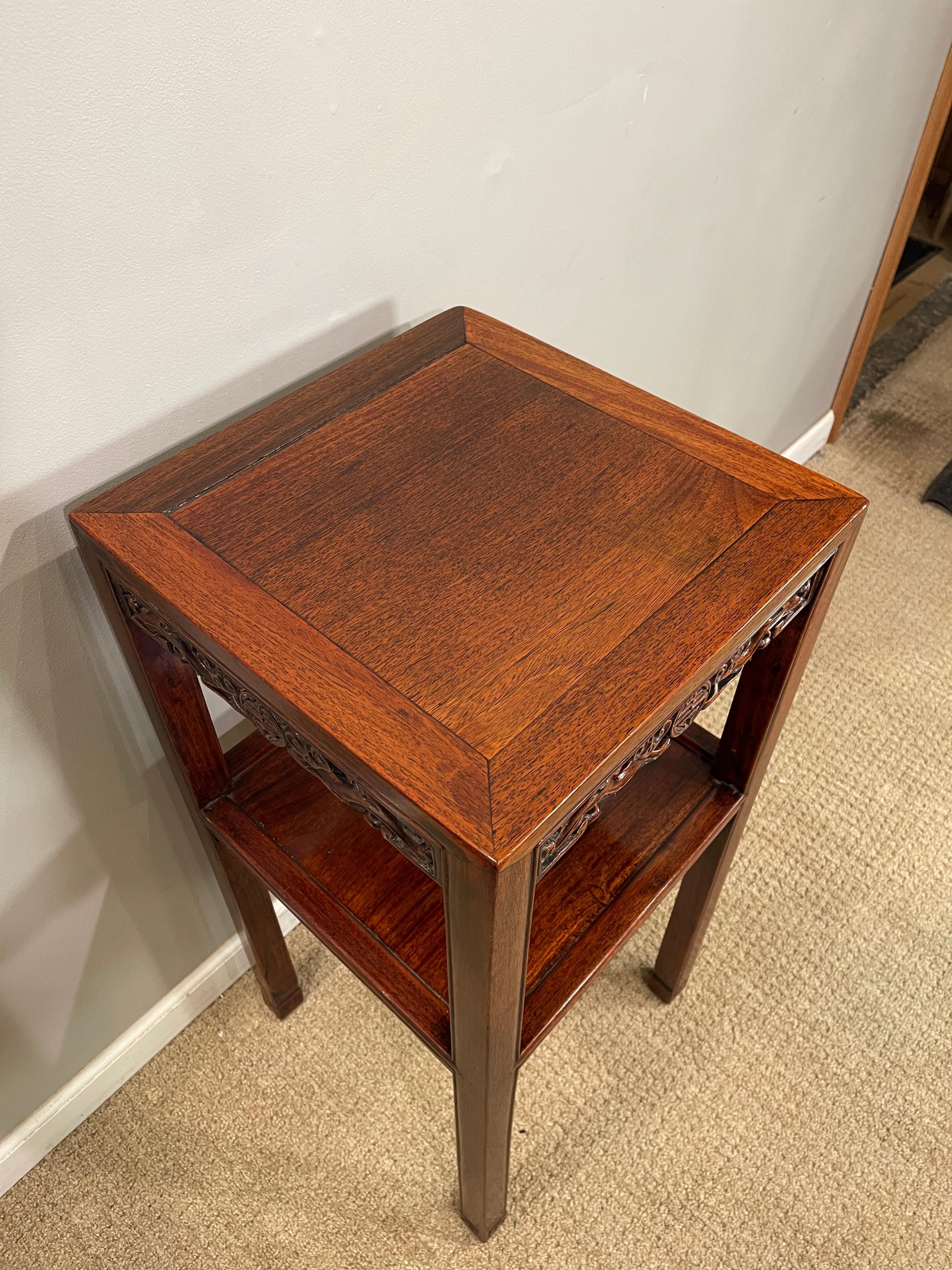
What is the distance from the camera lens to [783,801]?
4.37 ft

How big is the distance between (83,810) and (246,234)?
1.63ft

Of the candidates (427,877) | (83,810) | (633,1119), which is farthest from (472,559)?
(633,1119)

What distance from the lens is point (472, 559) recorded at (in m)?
0.61

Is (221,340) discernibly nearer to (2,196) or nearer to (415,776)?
(2,196)

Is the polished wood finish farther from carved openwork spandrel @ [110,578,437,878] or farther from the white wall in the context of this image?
carved openwork spandrel @ [110,578,437,878]

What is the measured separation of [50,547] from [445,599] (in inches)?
11.5

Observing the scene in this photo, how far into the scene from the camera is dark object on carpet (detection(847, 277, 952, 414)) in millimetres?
2010

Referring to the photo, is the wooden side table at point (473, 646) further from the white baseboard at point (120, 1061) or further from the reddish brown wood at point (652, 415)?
the white baseboard at point (120, 1061)

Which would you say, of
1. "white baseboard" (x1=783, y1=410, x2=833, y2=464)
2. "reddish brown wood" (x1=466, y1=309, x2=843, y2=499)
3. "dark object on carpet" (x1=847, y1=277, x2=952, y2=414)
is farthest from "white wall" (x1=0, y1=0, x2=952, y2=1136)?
"dark object on carpet" (x1=847, y1=277, x2=952, y2=414)

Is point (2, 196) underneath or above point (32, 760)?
above

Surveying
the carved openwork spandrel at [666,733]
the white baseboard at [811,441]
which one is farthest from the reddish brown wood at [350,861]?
the white baseboard at [811,441]

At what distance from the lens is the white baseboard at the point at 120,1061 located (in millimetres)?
1001

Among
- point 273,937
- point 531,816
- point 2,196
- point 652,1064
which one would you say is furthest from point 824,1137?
point 2,196

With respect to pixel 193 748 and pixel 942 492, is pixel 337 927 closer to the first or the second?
pixel 193 748
